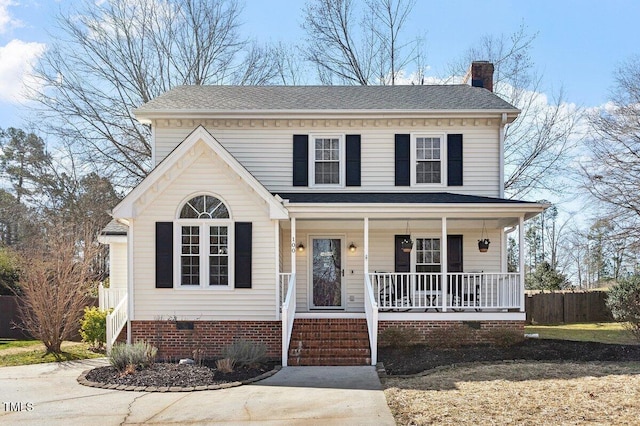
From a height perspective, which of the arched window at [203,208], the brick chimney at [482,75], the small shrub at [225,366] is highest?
the brick chimney at [482,75]

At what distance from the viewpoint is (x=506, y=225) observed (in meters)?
15.6

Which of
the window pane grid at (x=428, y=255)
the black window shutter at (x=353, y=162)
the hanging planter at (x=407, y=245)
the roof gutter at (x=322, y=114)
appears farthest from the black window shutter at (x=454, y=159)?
the black window shutter at (x=353, y=162)

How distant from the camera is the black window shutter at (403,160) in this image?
15992 mm

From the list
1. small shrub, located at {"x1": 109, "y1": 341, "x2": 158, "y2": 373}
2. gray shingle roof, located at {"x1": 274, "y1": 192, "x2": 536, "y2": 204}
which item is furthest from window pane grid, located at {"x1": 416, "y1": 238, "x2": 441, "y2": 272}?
small shrub, located at {"x1": 109, "y1": 341, "x2": 158, "y2": 373}

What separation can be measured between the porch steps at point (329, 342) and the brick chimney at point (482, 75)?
9.61m

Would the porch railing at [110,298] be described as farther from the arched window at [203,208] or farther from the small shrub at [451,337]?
the small shrub at [451,337]

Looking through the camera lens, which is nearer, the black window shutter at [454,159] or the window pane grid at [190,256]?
the window pane grid at [190,256]

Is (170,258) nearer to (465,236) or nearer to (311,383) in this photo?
(311,383)

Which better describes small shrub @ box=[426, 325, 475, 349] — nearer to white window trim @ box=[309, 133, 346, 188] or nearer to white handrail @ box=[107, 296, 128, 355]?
white window trim @ box=[309, 133, 346, 188]

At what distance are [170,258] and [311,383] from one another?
→ 4839 mm

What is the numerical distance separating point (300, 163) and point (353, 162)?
1.46 m

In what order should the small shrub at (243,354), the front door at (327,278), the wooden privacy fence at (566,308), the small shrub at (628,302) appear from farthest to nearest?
the wooden privacy fence at (566,308)
the front door at (327,278)
the small shrub at (628,302)
the small shrub at (243,354)

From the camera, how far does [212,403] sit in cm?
874

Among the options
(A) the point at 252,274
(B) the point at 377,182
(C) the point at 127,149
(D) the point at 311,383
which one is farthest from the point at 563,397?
(C) the point at 127,149
